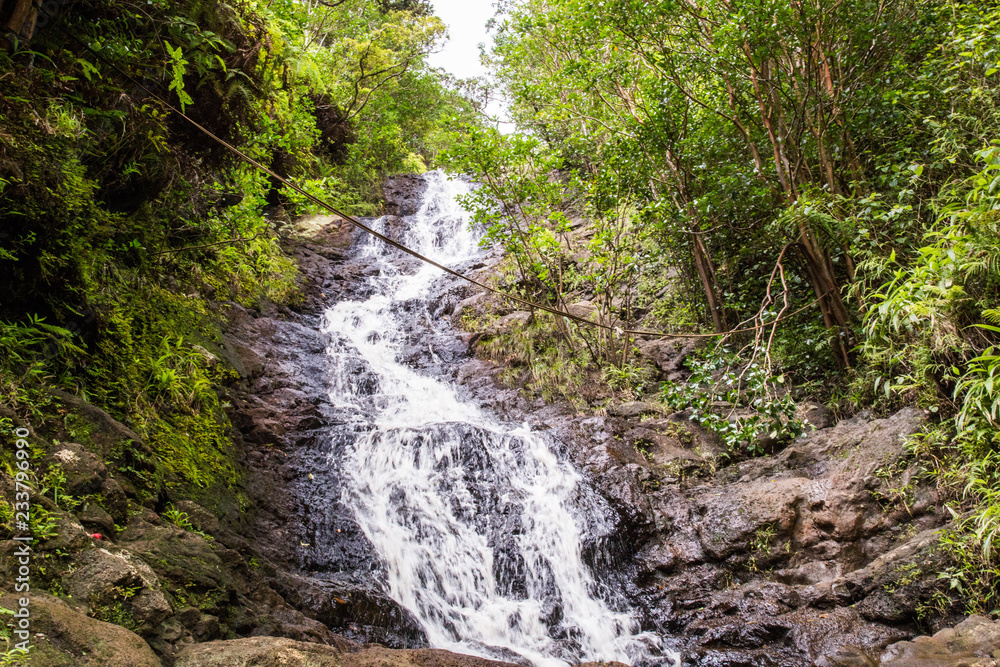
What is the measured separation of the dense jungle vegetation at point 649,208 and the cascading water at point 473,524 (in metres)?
1.72

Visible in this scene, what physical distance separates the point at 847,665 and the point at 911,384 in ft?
8.60

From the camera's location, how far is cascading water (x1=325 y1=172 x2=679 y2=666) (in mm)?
5031

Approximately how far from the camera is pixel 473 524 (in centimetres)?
617

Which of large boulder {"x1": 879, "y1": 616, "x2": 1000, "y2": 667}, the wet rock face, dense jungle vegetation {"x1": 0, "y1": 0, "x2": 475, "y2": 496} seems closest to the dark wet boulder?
large boulder {"x1": 879, "y1": 616, "x2": 1000, "y2": 667}

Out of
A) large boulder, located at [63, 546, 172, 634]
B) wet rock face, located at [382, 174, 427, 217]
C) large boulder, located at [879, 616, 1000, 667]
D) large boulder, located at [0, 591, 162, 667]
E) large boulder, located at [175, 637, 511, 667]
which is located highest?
wet rock face, located at [382, 174, 427, 217]

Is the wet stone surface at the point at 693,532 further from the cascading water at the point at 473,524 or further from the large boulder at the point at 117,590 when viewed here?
the large boulder at the point at 117,590

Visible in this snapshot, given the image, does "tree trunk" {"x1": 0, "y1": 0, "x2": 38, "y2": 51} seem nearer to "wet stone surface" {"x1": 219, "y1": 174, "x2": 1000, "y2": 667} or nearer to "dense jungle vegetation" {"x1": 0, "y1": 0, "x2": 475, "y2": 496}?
"dense jungle vegetation" {"x1": 0, "y1": 0, "x2": 475, "y2": 496}

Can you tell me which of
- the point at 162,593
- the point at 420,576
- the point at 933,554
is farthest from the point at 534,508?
the point at 162,593

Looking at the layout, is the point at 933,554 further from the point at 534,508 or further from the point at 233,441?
the point at 233,441

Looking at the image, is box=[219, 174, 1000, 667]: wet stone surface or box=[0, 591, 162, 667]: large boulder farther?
box=[219, 174, 1000, 667]: wet stone surface

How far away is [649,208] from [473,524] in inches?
195

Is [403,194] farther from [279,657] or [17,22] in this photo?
[279,657]

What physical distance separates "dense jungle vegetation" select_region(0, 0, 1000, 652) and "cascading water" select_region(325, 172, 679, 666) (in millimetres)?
1723

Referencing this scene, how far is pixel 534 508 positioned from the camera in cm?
639
